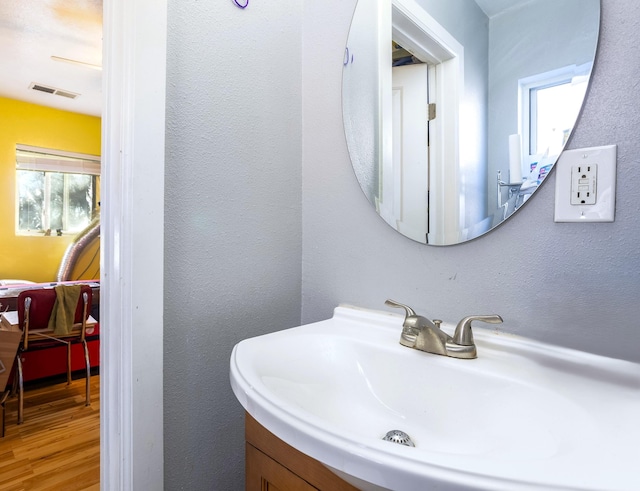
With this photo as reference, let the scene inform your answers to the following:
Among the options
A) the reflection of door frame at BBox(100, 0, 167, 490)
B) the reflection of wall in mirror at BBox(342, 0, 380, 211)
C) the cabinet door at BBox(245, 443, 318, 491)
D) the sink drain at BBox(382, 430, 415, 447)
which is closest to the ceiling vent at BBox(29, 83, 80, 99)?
the reflection of door frame at BBox(100, 0, 167, 490)

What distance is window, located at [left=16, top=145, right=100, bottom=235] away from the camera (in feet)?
12.5

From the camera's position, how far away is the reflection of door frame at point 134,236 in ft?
2.50

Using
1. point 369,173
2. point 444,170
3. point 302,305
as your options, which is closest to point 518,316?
point 444,170

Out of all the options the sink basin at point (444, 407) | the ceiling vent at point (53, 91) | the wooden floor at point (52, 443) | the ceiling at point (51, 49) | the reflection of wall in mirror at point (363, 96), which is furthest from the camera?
the ceiling vent at point (53, 91)

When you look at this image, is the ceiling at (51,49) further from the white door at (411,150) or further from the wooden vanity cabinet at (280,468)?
the wooden vanity cabinet at (280,468)

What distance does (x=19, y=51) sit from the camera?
2.69 metres

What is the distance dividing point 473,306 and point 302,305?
1.74 ft

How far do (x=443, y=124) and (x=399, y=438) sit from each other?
2.16 ft

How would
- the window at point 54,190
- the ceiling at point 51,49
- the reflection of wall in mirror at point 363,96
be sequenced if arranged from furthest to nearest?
1. the window at point 54,190
2. the ceiling at point 51,49
3. the reflection of wall in mirror at point 363,96

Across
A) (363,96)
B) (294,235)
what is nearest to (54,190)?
(294,235)

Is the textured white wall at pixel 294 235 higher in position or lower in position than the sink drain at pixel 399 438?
higher

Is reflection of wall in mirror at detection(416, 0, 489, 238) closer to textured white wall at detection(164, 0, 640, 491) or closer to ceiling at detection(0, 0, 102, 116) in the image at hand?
textured white wall at detection(164, 0, 640, 491)

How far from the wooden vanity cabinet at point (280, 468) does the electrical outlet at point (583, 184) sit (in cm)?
59

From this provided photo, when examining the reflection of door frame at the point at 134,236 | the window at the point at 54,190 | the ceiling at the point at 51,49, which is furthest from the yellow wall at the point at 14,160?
the reflection of door frame at the point at 134,236
